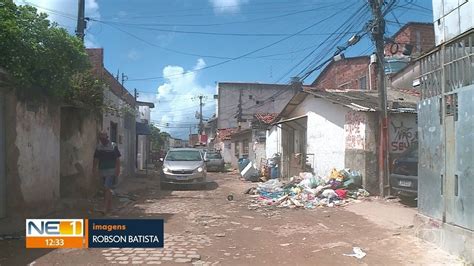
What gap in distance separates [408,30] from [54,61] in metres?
23.6

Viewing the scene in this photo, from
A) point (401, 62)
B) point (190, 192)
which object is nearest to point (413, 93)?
point (401, 62)

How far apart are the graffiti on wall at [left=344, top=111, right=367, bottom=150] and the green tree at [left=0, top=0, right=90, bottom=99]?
8.45 meters

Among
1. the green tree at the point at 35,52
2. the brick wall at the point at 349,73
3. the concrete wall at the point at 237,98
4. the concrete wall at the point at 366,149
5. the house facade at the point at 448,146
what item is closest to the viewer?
the house facade at the point at 448,146

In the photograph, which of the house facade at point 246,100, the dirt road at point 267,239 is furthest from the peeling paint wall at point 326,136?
the house facade at point 246,100

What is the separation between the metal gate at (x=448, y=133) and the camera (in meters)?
5.91

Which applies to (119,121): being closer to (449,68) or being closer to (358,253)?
(358,253)

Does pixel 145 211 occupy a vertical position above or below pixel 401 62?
below

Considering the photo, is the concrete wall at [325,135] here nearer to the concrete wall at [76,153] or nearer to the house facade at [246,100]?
the concrete wall at [76,153]

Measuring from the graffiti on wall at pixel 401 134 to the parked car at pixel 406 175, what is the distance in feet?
4.88

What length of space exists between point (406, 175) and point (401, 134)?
2629 mm

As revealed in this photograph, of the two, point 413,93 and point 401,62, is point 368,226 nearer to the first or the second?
point 413,93

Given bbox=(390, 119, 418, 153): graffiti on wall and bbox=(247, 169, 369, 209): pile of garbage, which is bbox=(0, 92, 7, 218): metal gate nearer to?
bbox=(247, 169, 369, 209): pile of garbage

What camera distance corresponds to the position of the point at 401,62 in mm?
22812

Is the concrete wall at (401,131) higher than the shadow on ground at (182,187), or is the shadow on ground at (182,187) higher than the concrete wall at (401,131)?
the concrete wall at (401,131)
